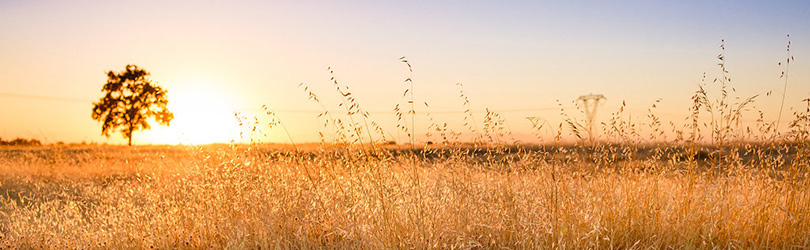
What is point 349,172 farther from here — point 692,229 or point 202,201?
point 692,229

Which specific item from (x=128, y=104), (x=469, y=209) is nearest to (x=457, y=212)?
(x=469, y=209)

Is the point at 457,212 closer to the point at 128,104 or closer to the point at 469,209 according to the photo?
the point at 469,209

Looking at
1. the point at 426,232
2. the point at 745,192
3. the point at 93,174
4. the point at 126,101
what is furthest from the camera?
the point at 126,101

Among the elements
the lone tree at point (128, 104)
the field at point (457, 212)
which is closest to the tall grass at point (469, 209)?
the field at point (457, 212)

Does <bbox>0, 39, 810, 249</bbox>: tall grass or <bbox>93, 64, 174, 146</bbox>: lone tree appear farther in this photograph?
<bbox>93, 64, 174, 146</bbox>: lone tree

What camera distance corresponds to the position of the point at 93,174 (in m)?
12.4

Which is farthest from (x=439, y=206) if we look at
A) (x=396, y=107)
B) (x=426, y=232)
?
(x=396, y=107)

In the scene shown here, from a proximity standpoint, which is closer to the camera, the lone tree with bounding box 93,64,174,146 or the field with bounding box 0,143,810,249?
the field with bounding box 0,143,810,249

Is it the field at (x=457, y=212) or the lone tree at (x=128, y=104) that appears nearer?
the field at (x=457, y=212)

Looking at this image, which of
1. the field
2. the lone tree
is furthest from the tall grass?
the lone tree

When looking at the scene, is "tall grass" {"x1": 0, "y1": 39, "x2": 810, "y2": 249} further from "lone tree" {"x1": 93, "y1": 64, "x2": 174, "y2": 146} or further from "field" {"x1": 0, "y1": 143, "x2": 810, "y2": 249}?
"lone tree" {"x1": 93, "y1": 64, "x2": 174, "y2": 146}

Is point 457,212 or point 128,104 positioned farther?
point 128,104

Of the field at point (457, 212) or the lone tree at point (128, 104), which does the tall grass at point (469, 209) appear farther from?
the lone tree at point (128, 104)

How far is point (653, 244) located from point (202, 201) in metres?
3.97
